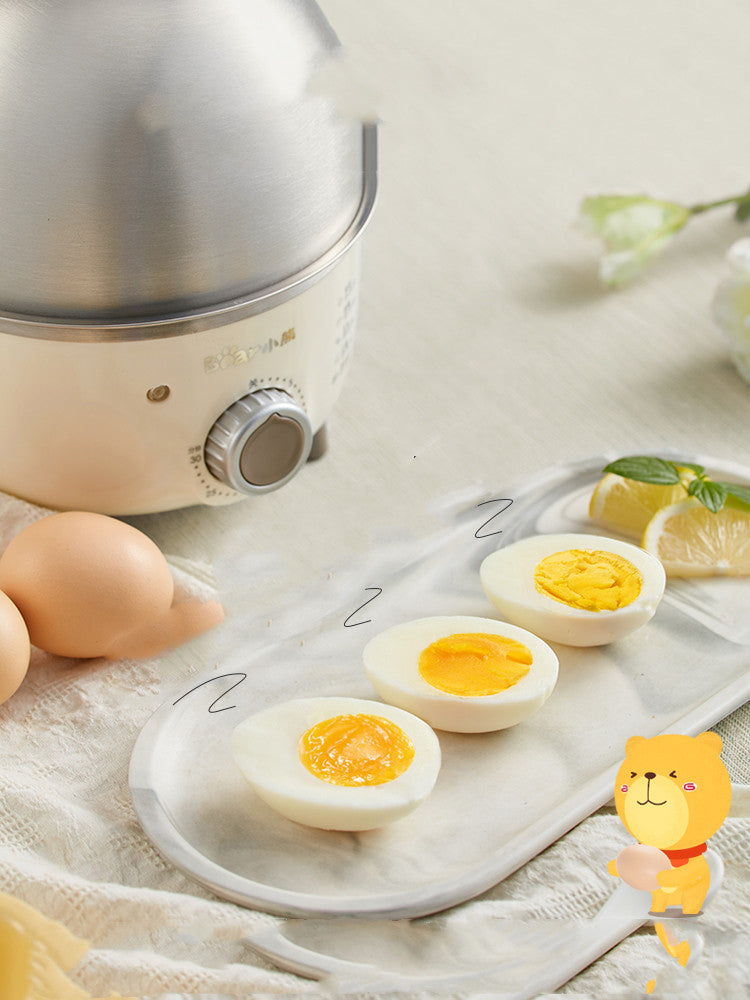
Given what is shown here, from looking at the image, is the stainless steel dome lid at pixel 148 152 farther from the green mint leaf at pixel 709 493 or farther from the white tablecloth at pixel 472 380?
the green mint leaf at pixel 709 493

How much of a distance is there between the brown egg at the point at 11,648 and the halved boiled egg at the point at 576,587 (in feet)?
1.05

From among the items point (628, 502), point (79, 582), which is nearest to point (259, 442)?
point (79, 582)

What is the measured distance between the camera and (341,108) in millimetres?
847

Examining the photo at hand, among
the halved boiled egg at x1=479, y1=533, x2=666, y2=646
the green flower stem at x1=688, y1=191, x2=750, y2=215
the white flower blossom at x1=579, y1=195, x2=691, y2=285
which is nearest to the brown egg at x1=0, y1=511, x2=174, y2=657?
the halved boiled egg at x1=479, y1=533, x2=666, y2=646

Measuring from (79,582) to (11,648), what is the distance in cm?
6

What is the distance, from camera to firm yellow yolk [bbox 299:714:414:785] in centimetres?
73

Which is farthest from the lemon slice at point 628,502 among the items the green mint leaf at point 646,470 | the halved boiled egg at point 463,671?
the halved boiled egg at point 463,671

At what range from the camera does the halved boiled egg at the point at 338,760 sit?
718 mm

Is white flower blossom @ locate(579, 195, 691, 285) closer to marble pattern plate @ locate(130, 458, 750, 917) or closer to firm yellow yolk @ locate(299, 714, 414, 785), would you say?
marble pattern plate @ locate(130, 458, 750, 917)

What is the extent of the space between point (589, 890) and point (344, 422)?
0.53m

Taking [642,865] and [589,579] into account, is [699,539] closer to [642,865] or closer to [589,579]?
[589,579]

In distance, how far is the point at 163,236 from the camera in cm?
78

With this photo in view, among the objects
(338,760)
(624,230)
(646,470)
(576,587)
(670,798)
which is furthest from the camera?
(624,230)

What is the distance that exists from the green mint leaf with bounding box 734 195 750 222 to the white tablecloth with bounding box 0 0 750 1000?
0.7 inches
